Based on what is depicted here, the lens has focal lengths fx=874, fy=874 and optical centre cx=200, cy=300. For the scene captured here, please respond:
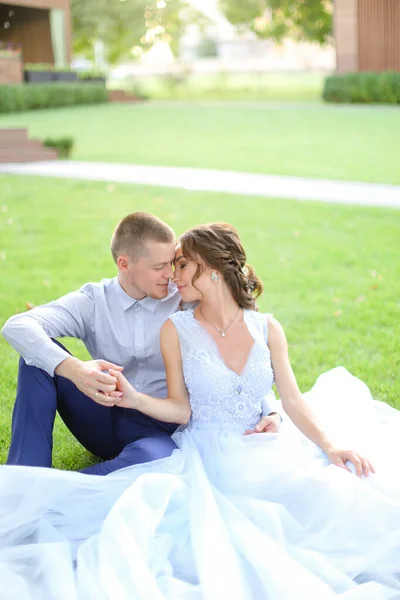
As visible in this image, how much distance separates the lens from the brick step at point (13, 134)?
1608 cm

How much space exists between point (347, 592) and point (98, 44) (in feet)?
176

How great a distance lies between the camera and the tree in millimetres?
49875

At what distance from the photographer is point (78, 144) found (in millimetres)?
18141

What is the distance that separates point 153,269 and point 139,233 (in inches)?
6.5

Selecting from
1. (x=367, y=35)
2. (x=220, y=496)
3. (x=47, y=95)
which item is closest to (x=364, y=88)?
(x=367, y=35)

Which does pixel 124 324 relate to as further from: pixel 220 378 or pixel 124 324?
pixel 220 378

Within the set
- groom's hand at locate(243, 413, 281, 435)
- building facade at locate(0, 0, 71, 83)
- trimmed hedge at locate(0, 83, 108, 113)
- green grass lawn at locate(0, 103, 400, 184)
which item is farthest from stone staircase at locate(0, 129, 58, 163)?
building facade at locate(0, 0, 71, 83)

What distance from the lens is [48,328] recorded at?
377 cm

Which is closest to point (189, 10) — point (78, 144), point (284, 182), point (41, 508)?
point (78, 144)

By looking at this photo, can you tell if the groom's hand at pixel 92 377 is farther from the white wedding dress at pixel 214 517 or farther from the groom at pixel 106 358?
the white wedding dress at pixel 214 517

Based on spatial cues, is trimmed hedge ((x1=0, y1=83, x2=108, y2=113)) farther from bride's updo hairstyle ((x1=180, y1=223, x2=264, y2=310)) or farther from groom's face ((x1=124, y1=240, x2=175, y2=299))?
bride's updo hairstyle ((x1=180, y1=223, x2=264, y2=310))

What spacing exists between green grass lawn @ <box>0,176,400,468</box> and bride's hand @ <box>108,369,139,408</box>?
0.89 meters

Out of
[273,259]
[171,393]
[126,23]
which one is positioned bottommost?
[273,259]

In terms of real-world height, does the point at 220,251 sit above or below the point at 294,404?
above
